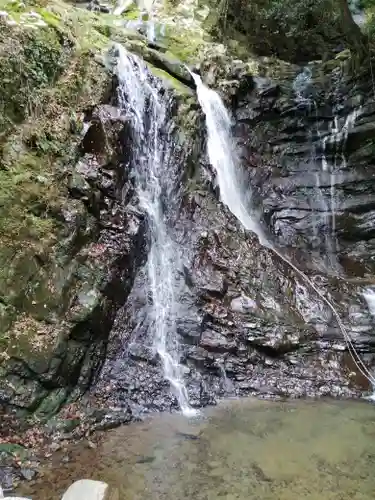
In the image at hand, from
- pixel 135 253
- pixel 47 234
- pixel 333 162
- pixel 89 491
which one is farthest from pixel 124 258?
pixel 333 162

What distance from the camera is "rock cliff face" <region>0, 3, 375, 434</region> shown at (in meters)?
6.39

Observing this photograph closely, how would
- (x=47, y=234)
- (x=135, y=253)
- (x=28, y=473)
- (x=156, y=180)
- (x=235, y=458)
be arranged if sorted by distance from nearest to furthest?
1. (x=28, y=473)
2. (x=235, y=458)
3. (x=47, y=234)
4. (x=135, y=253)
5. (x=156, y=180)

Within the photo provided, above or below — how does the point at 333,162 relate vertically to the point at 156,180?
above

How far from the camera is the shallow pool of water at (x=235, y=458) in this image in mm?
4895

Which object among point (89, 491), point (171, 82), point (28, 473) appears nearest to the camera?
point (89, 491)

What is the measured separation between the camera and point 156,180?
949 centimetres

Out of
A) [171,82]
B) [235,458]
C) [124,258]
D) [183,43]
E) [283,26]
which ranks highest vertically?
[283,26]

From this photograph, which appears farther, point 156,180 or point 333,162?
point 333,162

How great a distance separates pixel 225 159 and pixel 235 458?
7868mm

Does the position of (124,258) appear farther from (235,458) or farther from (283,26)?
(283,26)

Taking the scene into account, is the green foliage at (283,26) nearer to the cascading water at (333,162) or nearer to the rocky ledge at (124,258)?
the rocky ledge at (124,258)

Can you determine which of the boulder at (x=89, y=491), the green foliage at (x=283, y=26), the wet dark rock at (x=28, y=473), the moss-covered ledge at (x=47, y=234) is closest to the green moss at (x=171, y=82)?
the moss-covered ledge at (x=47, y=234)

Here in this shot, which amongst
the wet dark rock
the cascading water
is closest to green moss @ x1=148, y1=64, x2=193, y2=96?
the cascading water

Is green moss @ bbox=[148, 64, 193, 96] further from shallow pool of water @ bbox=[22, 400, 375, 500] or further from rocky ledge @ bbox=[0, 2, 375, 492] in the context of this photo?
shallow pool of water @ bbox=[22, 400, 375, 500]
